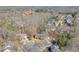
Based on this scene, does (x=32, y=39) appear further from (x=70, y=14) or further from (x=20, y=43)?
(x=70, y=14)

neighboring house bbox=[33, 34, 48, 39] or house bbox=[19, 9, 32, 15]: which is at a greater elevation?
house bbox=[19, 9, 32, 15]

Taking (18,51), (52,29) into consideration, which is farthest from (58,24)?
(18,51)

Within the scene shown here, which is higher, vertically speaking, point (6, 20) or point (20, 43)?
point (6, 20)

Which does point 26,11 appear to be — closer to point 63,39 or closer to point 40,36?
point 40,36

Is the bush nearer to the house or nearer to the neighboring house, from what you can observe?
the neighboring house

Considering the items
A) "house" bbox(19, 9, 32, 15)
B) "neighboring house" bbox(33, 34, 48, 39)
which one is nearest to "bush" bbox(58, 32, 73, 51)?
"neighboring house" bbox(33, 34, 48, 39)

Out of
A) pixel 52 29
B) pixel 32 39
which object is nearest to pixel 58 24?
pixel 52 29

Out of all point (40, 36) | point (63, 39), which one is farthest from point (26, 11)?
point (63, 39)
